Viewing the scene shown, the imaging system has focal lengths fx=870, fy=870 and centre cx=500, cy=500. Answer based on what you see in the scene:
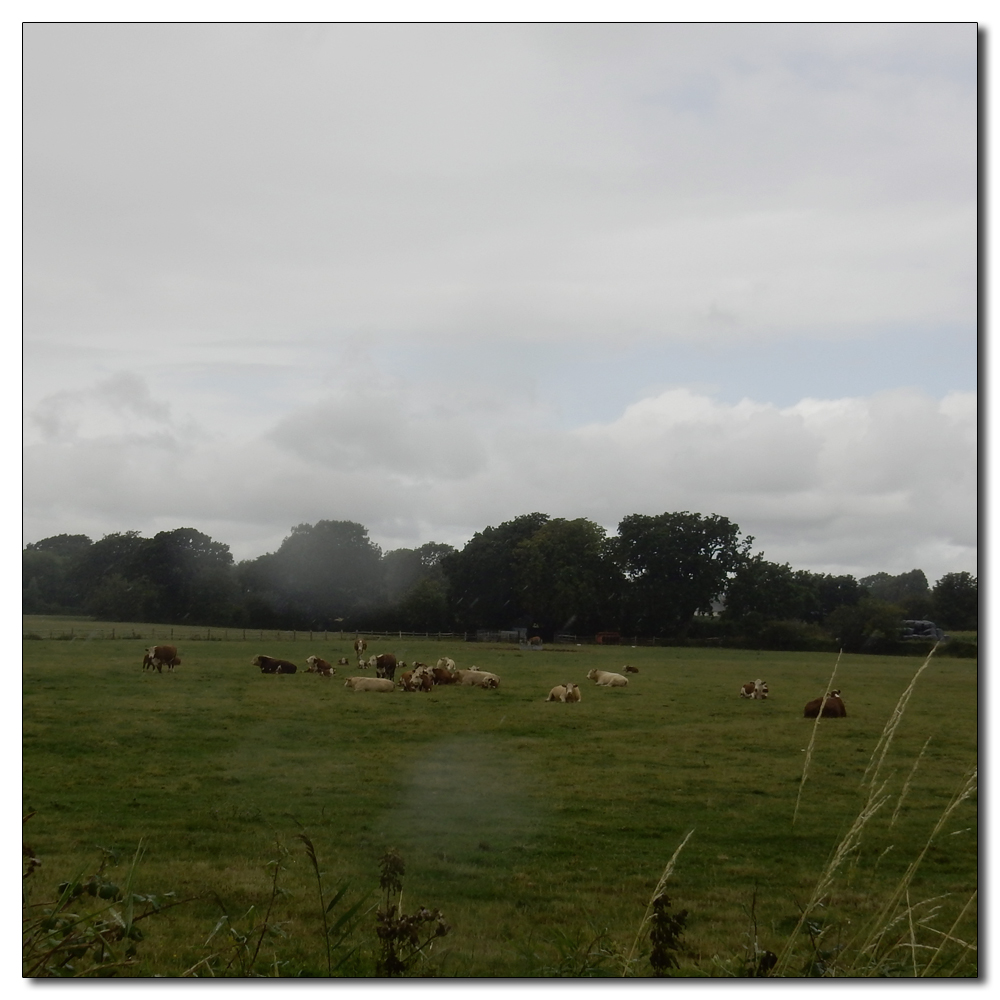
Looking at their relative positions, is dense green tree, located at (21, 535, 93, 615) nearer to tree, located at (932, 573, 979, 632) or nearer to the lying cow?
tree, located at (932, 573, 979, 632)

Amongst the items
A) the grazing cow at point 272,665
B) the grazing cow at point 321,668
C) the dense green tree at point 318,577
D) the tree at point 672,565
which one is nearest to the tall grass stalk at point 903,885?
the tree at point 672,565

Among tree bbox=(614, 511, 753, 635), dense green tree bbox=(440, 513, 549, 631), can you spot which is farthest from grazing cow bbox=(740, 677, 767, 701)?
dense green tree bbox=(440, 513, 549, 631)

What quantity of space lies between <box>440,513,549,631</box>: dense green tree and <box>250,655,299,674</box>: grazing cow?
757 cm

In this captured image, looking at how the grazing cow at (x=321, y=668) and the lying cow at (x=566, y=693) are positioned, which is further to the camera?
the grazing cow at (x=321, y=668)

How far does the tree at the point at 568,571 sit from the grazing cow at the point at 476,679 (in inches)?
319

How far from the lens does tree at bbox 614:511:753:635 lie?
31.7 feet

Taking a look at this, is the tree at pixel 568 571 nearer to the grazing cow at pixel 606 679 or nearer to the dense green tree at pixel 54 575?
the dense green tree at pixel 54 575

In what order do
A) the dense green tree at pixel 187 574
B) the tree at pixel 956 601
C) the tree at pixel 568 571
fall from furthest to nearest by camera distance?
the tree at pixel 568 571
the dense green tree at pixel 187 574
the tree at pixel 956 601

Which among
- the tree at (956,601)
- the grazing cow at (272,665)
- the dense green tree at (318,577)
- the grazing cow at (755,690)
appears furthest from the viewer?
the grazing cow at (272,665)

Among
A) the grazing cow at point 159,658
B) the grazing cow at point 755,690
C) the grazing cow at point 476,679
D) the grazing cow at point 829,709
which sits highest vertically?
the grazing cow at point 159,658

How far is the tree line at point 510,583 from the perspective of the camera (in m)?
9.12
